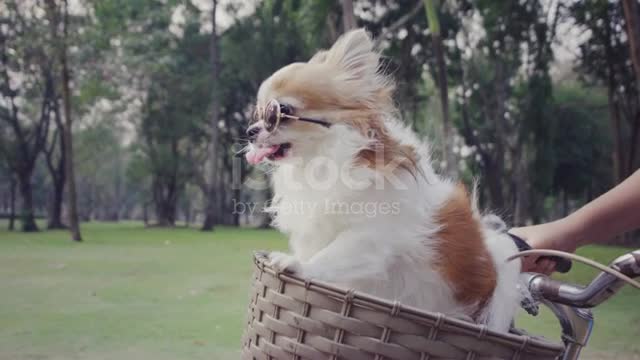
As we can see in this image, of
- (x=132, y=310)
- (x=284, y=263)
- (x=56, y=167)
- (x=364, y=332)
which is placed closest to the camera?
(x=364, y=332)

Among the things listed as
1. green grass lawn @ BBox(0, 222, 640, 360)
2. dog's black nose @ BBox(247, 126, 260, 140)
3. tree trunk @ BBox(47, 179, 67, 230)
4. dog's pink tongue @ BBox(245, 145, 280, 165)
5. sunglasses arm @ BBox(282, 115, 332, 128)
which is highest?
sunglasses arm @ BBox(282, 115, 332, 128)

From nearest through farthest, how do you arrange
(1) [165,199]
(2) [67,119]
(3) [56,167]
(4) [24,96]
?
(4) [24,96]
(2) [67,119]
(3) [56,167]
(1) [165,199]

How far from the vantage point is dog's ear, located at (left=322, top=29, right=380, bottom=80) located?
4.11ft

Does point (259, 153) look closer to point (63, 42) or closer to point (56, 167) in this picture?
point (63, 42)

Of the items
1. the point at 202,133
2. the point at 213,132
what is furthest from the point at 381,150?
the point at 202,133

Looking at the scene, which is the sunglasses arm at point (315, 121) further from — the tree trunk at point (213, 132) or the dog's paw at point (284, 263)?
the tree trunk at point (213, 132)

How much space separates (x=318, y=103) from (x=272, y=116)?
0.10m

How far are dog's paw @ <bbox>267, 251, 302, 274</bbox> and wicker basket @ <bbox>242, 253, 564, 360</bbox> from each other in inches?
0.6

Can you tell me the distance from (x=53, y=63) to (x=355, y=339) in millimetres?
6705

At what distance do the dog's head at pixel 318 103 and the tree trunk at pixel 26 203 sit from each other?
5587mm

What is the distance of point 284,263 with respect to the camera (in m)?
0.80

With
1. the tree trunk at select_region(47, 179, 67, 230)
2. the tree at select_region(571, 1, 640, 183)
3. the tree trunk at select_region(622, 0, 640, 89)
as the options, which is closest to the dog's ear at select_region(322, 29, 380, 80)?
the tree trunk at select_region(622, 0, 640, 89)

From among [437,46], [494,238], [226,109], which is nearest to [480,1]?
[437,46]

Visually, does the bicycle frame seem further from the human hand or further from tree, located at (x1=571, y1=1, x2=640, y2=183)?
tree, located at (x1=571, y1=1, x2=640, y2=183)
